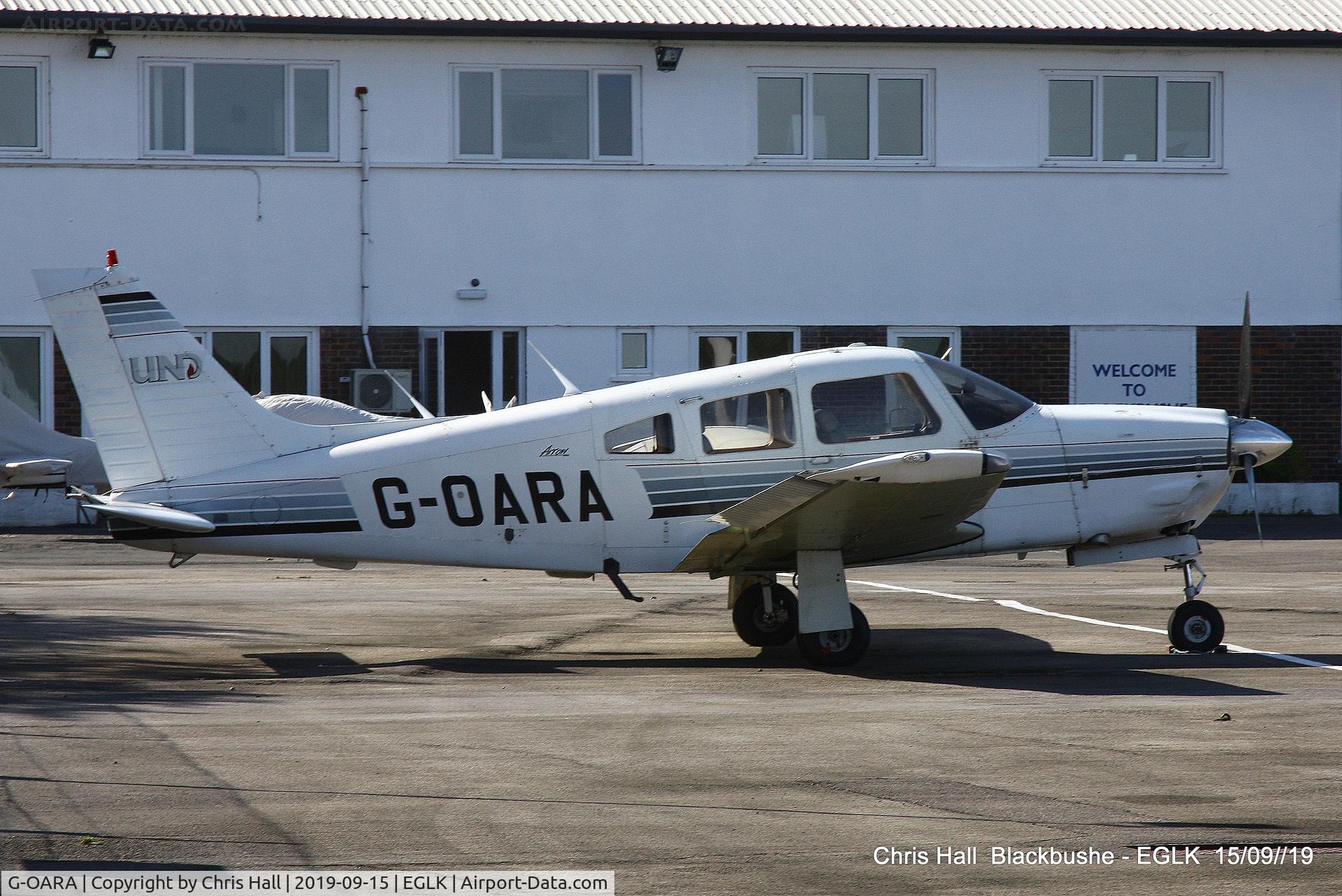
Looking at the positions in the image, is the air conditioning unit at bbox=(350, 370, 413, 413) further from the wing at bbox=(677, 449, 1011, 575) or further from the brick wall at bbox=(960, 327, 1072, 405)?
the wing at bbox=(677, 449, 1011, 575)

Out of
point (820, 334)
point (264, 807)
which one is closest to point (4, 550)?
point (820, 334)

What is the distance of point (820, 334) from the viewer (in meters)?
21.8

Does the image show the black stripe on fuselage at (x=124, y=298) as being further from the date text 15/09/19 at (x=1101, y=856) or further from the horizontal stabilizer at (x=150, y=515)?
the date text 15/09/19 at (x=1101, y=856)

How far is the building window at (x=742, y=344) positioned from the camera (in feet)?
71.4

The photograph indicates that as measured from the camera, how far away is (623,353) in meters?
21.7

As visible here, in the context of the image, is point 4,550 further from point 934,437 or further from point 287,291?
point 934,437

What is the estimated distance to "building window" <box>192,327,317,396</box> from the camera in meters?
20.9

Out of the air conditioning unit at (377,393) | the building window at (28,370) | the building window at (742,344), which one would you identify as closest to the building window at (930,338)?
the building window at (742,344)

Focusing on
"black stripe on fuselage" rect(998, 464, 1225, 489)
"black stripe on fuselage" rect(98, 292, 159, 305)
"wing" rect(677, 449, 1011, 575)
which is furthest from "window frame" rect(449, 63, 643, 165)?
"black stripe on fuselage" rect(998, 464, 1225, 489)

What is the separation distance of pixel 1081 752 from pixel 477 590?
28.3ft

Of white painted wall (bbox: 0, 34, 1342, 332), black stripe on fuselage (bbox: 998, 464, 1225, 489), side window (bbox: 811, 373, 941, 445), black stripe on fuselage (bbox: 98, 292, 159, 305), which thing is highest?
white painted wall (bbox: 0, 34, 1342, 332)

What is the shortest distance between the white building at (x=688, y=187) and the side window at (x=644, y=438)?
1134 centimetres

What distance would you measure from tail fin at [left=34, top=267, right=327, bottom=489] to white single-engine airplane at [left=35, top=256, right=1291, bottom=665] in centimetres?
1

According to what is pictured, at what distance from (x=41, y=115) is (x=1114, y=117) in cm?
1604
